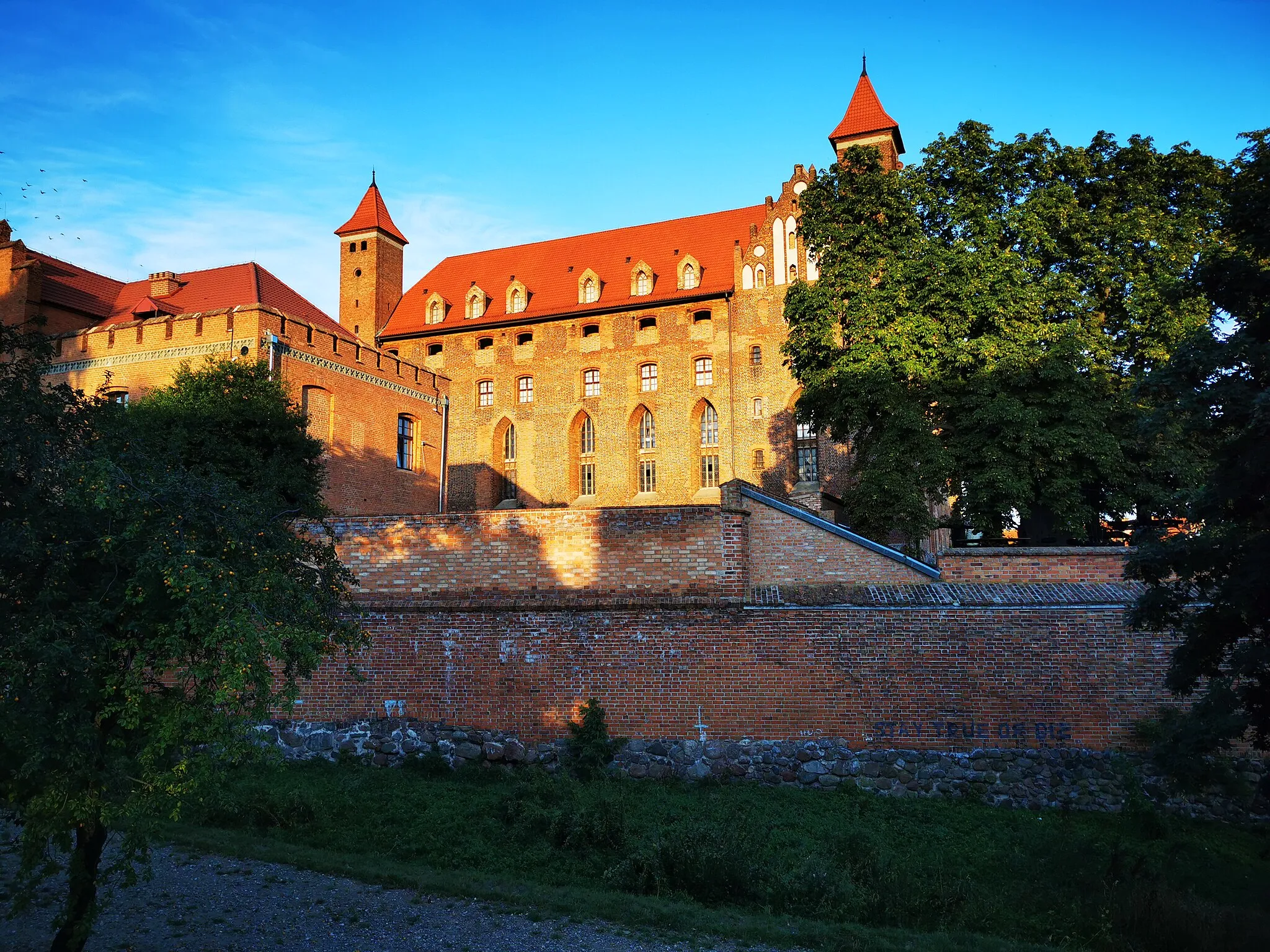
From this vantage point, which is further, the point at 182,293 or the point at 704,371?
the point at 704,371

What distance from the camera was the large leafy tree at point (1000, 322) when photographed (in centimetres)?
1927

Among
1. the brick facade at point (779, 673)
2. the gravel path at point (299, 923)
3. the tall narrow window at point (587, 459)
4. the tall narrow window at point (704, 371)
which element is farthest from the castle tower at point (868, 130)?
the gravel path at point (299, 923)

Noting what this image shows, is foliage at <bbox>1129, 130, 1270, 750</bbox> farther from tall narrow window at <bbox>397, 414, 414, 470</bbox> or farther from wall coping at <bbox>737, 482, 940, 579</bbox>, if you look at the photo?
tall narrow window at <bbox>397, 414, 414, 470</bbox>

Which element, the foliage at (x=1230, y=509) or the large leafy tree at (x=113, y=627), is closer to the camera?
the large leafy tree at (x=113, y=627)

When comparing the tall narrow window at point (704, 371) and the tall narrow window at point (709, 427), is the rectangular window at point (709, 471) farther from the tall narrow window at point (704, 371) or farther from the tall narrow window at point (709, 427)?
the tall narrow window at point (704, 371)

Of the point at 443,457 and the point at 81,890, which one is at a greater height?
the point at 443,457

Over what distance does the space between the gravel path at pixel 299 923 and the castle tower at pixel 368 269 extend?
35.1m

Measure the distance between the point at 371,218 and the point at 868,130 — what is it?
21.5 meters

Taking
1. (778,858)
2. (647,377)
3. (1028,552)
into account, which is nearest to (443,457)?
(647,377)

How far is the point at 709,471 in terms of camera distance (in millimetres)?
36688

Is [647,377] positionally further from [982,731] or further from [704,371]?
[982,731]

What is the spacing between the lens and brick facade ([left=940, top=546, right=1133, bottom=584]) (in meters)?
14.3

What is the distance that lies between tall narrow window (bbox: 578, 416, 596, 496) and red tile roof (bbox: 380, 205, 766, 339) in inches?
182

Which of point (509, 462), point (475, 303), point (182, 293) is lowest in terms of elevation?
point (509, 462)
